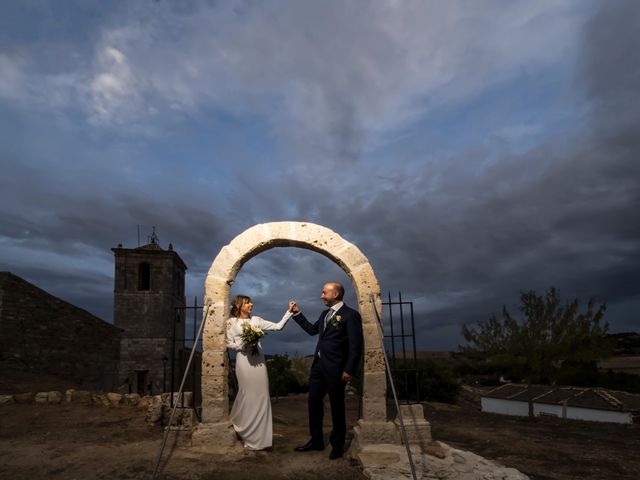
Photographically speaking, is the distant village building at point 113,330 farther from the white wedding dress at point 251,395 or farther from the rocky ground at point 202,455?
the rocky ground at point 202,455

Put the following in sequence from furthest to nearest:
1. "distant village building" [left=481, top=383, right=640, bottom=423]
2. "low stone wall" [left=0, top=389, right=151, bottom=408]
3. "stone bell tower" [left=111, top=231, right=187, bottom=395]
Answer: "stone bell tower" [left=111, top=231, right=187, bottom=395]
"distant village building" [left=481, top=383, right=640, bottom=423]
"low stone wall" [left=0, top=389, right=151, bottom=408]

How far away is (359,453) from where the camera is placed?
5.59 meters

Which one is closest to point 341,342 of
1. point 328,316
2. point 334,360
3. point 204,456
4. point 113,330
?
point 334,360

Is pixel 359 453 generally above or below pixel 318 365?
below

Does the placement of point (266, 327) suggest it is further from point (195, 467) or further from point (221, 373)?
point (195, 467)

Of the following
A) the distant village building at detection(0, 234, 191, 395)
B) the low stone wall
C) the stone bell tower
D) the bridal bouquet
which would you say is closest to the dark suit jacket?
the bridal bouquet

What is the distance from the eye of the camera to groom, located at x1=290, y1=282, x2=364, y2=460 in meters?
5.71

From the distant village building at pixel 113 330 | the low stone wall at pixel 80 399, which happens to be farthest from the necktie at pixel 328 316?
the low stone wall at pixel 80 399

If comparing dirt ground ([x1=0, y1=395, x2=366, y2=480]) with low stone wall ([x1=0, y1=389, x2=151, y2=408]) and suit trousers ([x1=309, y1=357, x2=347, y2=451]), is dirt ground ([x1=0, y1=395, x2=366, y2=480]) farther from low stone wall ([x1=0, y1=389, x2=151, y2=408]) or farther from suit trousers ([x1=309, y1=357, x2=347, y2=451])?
low stone wall ([x1=0, y1=389, x2=151, y2=408])

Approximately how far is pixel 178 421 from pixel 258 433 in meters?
1.30

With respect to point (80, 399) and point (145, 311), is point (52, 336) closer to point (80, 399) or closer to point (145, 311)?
point (80, 399)

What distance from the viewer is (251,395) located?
19.8 ft

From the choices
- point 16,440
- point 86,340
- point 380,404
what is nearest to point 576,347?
point 380,404

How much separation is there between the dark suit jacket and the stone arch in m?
0.36
